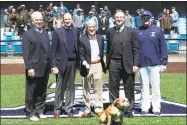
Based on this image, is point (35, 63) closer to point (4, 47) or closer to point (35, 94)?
point (35, 94)

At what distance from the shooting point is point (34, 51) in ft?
28.5

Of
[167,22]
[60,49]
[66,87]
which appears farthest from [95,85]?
[167,22]

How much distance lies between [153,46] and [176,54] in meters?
12.4

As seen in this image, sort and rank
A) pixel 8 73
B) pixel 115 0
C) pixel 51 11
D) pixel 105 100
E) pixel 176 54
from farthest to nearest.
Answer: pixel 115 0, pixel 51 11, pixel 176 54, pixel 8 73, pixel 105 100

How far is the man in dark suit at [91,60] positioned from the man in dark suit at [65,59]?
258 millimetres

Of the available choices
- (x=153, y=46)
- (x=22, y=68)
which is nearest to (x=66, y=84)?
(x=153, y=46)

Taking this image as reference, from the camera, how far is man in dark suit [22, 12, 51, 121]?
28.2 ft

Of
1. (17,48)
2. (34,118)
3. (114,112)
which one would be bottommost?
(34,118)

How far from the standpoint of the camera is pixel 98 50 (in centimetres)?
872

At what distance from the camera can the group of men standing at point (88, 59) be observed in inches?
342

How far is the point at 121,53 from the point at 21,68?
A: 11.1m

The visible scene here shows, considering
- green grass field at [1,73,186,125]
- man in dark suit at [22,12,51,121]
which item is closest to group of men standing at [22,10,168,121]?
man in dark suit at [22,12,51,121]

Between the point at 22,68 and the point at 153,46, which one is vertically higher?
the point at 153,46

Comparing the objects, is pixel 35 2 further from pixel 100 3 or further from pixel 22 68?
pixel 22 68
